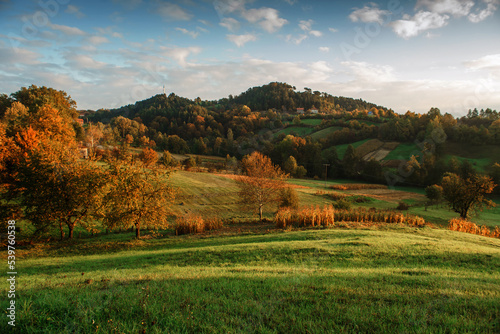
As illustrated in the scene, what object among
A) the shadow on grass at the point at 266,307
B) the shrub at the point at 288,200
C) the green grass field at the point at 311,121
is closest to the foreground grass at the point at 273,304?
the shadow on grass at the point at 266,307

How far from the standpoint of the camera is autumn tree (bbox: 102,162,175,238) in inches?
815

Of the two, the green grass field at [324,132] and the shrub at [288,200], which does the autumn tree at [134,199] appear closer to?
the shrub at [288,200]

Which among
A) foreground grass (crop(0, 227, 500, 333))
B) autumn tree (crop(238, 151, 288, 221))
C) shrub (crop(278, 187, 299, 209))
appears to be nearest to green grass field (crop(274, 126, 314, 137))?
shrub (crop(278, 187, 299, 209))

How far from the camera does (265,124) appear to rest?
558ft

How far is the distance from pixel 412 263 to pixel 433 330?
255 inches

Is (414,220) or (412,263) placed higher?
(412,263)

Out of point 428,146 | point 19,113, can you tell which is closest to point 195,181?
point 19,113

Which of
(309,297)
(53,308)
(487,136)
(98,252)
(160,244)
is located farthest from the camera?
(487,136)

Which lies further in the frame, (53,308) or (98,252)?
(98,252)

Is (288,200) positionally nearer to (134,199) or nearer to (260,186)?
(260,186)

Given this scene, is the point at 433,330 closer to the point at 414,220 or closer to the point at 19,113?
the point at 414,220

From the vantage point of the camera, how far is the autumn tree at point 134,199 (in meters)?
20.7

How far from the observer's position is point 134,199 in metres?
21.0

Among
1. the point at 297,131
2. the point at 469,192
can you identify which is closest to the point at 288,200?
the point at 469,192
